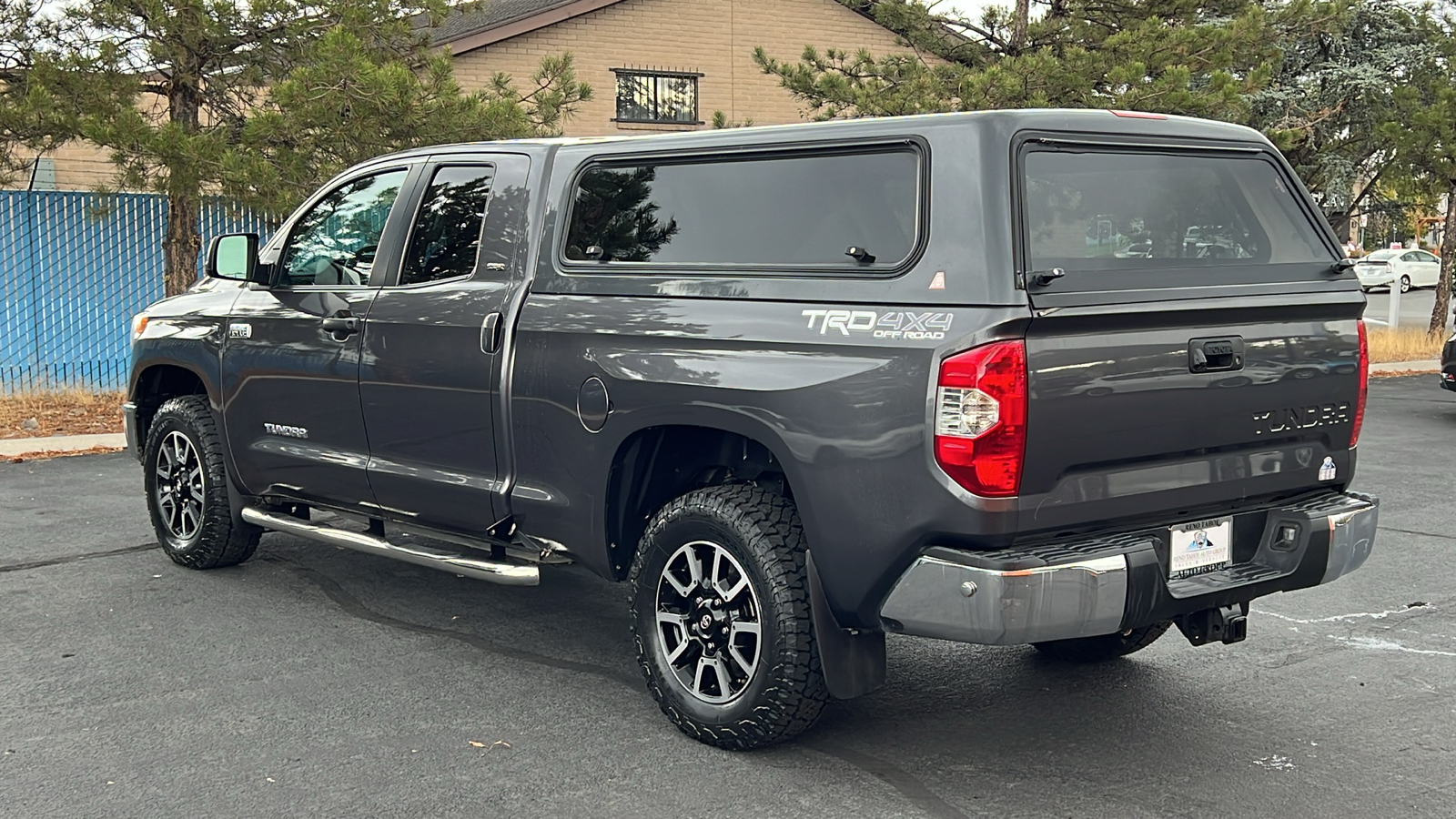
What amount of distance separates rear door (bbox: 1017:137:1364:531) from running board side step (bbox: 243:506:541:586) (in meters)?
2.10

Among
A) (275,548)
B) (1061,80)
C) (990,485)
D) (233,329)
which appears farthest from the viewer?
(1061,80)

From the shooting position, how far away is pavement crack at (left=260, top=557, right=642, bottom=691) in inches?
213

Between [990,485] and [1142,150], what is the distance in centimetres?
139

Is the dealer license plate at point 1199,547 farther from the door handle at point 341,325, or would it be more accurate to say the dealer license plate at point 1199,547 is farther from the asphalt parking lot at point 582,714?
the door handle at point 341,325

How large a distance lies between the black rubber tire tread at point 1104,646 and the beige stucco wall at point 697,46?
56.0ft

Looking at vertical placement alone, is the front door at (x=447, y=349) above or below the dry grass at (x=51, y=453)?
above

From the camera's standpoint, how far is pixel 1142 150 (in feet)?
14.9

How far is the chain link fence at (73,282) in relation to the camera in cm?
1380

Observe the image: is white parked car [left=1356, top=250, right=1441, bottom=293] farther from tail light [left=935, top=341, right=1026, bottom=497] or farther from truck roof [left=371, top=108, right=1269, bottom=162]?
tail light [left=935, top=341, right=1026, bottom=497]

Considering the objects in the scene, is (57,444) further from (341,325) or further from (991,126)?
(991,126)

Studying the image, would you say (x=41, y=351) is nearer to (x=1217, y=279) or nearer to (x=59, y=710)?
(x=59, y=710)

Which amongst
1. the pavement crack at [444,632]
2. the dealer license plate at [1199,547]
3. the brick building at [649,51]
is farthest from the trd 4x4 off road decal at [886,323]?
the brick building at [649,51]

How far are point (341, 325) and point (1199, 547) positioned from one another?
3.59 meters

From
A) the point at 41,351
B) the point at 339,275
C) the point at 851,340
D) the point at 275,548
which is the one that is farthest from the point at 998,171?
the point at 41,351
